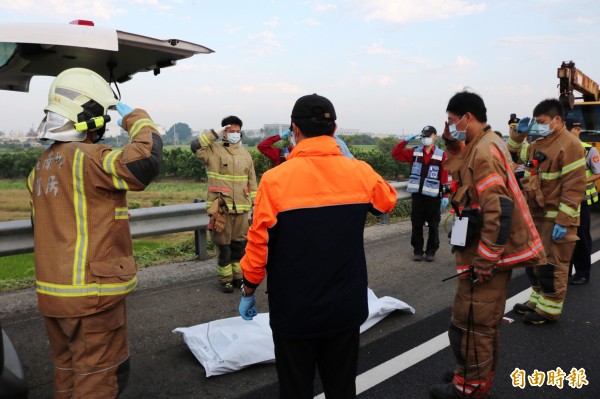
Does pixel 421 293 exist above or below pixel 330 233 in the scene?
below

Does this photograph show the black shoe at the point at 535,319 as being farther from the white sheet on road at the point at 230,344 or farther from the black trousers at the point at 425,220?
the white sheet on road at the point at 230,344

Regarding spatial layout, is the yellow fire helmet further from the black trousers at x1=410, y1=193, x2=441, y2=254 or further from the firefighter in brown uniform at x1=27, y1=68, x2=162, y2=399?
the black trousers at x1=410, y1=193, x2=441, y2=254

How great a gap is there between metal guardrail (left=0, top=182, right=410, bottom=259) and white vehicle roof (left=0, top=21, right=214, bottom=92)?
177cm

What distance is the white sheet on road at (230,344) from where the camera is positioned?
3.62 meters

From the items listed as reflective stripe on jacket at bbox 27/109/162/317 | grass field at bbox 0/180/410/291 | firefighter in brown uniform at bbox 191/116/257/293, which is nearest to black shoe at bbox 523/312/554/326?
firefighter in brown uniform at bbox 191/116/257/293

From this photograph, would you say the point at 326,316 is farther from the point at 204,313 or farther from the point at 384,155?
the point at 384,155

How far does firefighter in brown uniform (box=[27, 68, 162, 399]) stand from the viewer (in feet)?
8.30

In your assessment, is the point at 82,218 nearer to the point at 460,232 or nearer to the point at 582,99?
the point at 460,232

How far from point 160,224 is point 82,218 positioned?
3.50m

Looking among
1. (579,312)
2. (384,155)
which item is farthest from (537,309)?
(384,155)

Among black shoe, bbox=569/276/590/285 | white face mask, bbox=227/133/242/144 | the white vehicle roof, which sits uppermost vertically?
the white vehicle roof

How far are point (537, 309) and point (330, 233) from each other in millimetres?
3273

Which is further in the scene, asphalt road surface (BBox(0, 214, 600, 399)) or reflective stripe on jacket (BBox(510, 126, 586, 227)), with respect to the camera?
reflective stripe on jacket (BBox(510, 126, 586, 227))

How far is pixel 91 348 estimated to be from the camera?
2.57m
